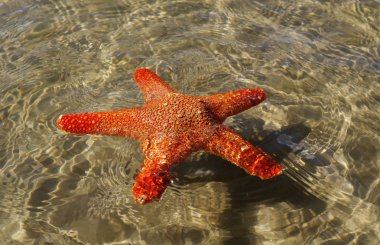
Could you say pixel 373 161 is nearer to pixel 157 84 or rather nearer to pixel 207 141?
pixel 207 141

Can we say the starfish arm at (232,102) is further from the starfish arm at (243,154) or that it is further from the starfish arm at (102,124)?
the starfish arm at (102,124)

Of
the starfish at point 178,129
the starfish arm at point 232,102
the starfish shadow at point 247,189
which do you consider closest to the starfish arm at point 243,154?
the starfish at point 178,129

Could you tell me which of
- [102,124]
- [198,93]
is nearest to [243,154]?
[102,124]

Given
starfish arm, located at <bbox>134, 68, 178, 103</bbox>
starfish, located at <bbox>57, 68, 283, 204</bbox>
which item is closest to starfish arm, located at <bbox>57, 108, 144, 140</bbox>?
starfish, located at <bbox>57, 68, 283, 204</bbox>

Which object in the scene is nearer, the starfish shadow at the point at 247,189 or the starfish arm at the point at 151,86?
the starfish shadow at the point at 247,189

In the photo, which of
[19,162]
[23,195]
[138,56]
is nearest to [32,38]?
[138,56]

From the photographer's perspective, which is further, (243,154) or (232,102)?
(232,102)

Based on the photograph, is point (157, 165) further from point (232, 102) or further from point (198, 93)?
point (198, 93)
